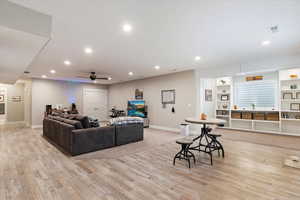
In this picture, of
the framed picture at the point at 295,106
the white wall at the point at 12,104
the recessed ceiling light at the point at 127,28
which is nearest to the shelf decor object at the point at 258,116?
the framed picture at the point at 295,106

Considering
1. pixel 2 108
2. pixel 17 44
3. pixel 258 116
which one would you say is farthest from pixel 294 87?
pixel 2 108

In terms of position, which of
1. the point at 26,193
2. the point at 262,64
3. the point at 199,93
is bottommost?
the point at 26,193

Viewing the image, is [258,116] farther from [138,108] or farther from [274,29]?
[138,108]

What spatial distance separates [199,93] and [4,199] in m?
5.86

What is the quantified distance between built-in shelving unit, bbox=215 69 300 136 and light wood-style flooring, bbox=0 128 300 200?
2194 millimetres

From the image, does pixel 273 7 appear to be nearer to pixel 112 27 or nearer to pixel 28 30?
pixel 112 27

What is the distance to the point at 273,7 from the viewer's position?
2.17m

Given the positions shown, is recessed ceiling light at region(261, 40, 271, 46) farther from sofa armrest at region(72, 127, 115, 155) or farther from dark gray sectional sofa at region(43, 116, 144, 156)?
sofa armrest at region(72, 127, 115, 155)

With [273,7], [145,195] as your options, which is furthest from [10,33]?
[273,7]

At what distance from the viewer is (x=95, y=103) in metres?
9.96

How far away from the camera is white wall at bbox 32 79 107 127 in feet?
25.1

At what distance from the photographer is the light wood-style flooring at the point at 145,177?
2.03m

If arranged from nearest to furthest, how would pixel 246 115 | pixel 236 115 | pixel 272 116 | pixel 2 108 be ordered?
pixel 272 116, pixel 246 115, pixel 236 115, pixel 2 108

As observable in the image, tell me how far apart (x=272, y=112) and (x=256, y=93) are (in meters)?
0.97
